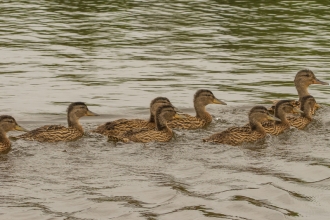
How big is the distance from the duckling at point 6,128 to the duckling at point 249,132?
2.59m

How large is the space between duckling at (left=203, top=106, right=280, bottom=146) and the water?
0.14m

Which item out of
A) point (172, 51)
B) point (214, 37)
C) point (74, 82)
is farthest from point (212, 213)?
point (214, 37)

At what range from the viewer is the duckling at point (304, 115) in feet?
45.8

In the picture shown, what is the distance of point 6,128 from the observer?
12.6m

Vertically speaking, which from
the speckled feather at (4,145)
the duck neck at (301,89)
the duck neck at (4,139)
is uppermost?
the duck neck at (301,89)

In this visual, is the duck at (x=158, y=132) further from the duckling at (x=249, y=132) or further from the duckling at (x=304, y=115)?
the duckling at (x=304, y=115)

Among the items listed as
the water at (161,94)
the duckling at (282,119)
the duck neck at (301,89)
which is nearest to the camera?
the water at (161,94)

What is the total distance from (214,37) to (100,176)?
11043 mm

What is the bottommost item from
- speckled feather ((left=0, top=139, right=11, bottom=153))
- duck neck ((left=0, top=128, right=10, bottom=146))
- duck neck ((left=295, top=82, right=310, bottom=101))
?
speckled feather ((left=0, top=139, right=11, bottom=153))

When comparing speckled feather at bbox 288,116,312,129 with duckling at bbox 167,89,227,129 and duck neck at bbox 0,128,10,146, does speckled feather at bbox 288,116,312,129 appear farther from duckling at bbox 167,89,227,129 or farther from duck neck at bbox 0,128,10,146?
duck neck at bbox 0,128,10,146

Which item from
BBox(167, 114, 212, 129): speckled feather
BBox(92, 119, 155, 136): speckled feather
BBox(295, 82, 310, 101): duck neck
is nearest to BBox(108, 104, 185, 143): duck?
BBox(167, 114, 212, 129): speckled feather

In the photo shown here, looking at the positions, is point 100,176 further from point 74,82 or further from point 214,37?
point 214,37

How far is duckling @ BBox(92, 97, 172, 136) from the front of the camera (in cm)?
1288

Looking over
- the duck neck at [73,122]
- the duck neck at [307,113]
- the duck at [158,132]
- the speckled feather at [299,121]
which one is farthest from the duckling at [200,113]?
the duck neck at [73,122]
